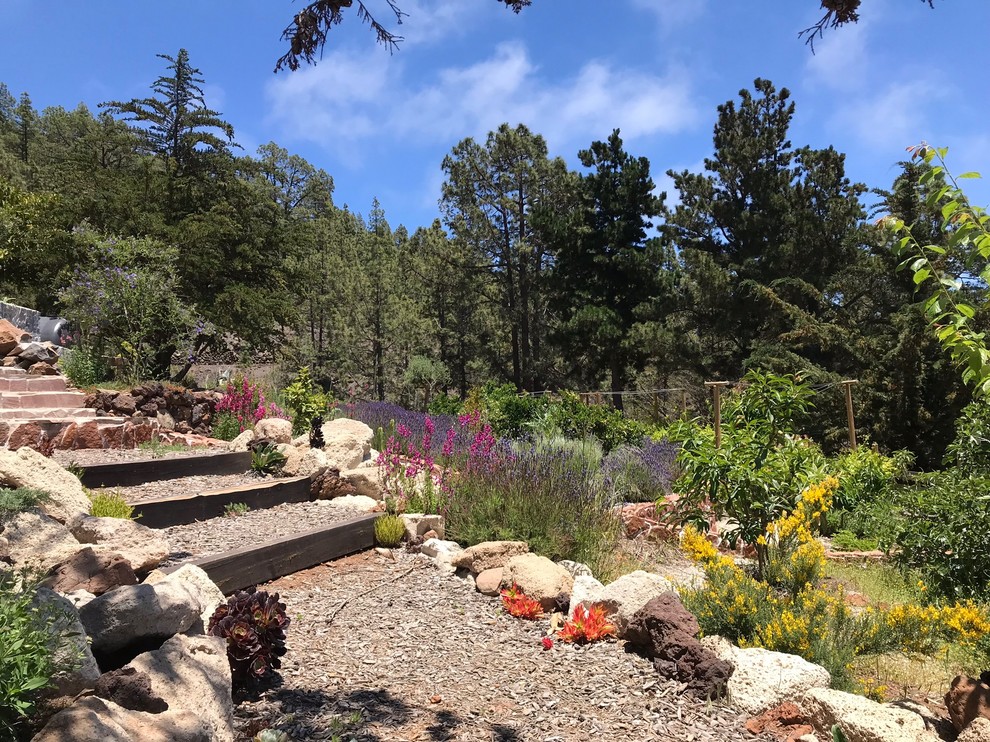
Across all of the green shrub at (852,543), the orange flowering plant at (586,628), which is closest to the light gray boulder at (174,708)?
the orange flowering plant at (586,628)

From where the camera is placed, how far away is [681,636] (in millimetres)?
3025

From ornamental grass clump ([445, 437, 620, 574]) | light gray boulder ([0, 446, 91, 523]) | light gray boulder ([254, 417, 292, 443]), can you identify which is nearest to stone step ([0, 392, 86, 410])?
light gray boulder ([254, 417, 292, 443])

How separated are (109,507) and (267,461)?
2318 millimetres

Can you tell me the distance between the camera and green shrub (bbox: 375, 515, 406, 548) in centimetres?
491

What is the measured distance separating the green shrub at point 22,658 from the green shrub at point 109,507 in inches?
95.1

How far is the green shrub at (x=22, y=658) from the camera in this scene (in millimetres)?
1587

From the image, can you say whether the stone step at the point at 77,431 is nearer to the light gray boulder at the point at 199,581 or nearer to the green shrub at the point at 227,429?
the green shrub at the point at 227,429

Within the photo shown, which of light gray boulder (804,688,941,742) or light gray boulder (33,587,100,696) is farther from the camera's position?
light gray boulder (804,688,941,742)

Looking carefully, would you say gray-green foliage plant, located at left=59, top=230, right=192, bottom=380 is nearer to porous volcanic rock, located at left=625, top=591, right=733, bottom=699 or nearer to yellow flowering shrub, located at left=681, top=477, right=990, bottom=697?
porous volcanic rock, located at left=625, top=591, right=733, bottom=699

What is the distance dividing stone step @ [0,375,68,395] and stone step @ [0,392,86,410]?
25 cm

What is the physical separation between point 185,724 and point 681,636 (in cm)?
208

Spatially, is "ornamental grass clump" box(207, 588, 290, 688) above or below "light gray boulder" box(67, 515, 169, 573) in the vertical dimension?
below

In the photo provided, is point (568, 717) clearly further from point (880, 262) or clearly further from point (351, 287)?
point (351, 287)

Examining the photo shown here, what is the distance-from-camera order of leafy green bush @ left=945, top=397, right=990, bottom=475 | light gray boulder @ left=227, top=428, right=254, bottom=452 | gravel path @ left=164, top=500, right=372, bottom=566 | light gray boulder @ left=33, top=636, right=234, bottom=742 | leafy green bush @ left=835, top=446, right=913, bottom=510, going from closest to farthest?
light gray boulder @ left=33, top=636, right=234, bottom=742, leafy green bush @ left=945, top=397, right=990, bottom=475, gravel path @ left=164, top=500, right=372, bottom=566, leafy green bush @ left=835, top=446, right=913, bottom=510, light gray boulder @ left=227, top=428, right=254, bottom=452
